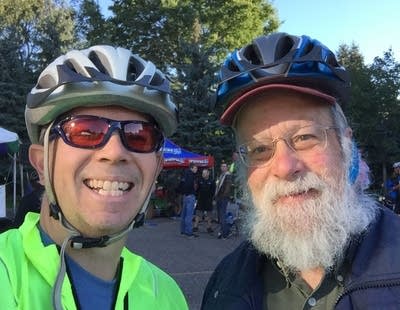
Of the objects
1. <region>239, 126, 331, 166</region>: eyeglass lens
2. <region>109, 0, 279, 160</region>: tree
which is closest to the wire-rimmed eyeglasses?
<region>239, 126, 331, 166</region>: eyeglass lens

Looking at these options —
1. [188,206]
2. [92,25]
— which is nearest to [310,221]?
[188,206]

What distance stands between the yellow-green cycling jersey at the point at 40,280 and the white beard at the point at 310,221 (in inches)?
22.5

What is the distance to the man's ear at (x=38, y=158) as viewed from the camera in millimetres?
2391

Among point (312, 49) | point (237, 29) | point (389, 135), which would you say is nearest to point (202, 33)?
point (237, 29)

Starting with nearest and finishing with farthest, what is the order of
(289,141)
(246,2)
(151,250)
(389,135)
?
1. (289,141)
2. (151,250)
3. (389,135)
4. (246,2)

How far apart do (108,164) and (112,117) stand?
0.21 metres

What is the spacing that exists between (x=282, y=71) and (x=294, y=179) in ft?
1.60

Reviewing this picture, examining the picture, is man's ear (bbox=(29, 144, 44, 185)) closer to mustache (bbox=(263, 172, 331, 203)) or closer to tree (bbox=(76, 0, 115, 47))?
mustache (bbox=(263, 172, 331, 203))

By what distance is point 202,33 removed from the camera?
35.9 meters

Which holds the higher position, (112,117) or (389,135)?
(112,117)

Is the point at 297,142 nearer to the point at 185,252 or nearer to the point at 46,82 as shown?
the point at 46,82

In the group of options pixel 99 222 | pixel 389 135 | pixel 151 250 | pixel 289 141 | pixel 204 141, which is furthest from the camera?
Result: pixel 389 135

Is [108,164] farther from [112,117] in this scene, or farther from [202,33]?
[202,33]

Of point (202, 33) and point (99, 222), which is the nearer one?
point (99, 222)
